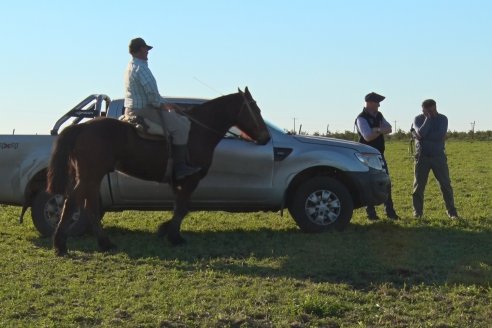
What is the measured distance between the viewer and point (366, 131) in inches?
435

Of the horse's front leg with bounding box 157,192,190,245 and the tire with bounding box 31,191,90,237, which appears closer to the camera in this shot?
the horse's front leg with bounding box 157,192,190,245

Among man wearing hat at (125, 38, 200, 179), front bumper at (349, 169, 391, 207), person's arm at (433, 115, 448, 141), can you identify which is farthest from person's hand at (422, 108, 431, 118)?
man wearing hat at (125, 38, 200, 179)

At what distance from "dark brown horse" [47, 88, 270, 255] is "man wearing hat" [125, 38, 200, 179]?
0.17 meters

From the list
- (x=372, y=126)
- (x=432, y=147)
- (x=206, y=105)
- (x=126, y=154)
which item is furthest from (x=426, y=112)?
(x=126, y=154)

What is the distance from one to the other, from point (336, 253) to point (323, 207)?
5.38 feet

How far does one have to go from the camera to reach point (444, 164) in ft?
36.9

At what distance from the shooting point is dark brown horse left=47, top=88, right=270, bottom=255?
26.8ft

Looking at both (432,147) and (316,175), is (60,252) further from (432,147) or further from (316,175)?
(432,147)

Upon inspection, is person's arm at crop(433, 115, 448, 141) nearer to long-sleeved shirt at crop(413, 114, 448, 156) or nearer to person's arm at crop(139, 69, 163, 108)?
long-sleeved shirt at crop(413, 114, 448, 156)

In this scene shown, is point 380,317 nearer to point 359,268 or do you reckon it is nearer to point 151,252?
point 359,268

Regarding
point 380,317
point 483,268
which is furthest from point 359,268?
point 380,317

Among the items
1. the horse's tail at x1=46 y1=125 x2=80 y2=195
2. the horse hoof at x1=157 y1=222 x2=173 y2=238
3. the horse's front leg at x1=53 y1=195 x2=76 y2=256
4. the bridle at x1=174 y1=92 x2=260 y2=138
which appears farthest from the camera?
the horse hoof at x1=157 y1=222 x2=173 y2=238

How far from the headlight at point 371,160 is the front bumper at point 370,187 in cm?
11

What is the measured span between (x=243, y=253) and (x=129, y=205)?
6.62 ft
